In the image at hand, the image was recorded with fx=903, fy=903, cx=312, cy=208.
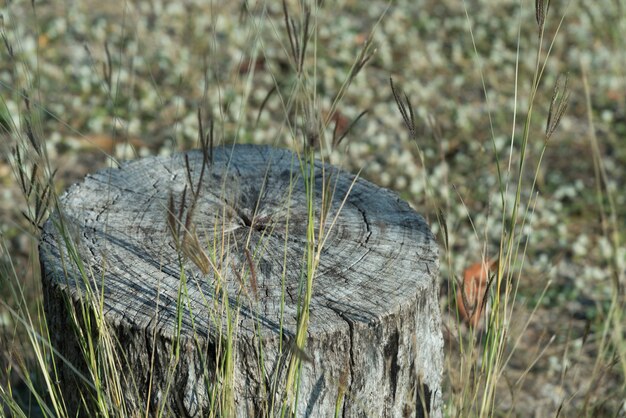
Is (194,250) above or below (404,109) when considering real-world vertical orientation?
below

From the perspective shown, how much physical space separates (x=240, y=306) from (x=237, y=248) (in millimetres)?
234

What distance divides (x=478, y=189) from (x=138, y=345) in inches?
121

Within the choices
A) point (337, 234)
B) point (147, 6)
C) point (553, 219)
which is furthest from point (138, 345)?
point (147, 6)

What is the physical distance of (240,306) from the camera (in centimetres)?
223

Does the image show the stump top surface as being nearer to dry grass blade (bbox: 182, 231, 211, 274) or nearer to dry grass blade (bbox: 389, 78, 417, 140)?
dry grass blade (bbox: 182, 231, 211, 274)

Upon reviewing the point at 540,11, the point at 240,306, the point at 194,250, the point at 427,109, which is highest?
the point at 540,11

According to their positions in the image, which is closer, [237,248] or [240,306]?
[240,306]

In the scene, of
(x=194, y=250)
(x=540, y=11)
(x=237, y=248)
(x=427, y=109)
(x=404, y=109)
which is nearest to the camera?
(x=540, y=11)

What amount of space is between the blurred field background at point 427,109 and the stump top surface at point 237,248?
1.22 metres

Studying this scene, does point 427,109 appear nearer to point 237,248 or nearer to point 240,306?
point 237,248

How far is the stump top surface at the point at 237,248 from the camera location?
2.21 metres

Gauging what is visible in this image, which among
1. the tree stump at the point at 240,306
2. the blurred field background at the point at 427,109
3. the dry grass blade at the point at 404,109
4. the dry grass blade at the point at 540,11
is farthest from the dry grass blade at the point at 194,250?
the blurred field background at the point at 427,109

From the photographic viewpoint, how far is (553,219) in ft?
15.4

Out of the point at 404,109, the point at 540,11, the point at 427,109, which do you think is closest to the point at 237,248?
the point at 404,109
